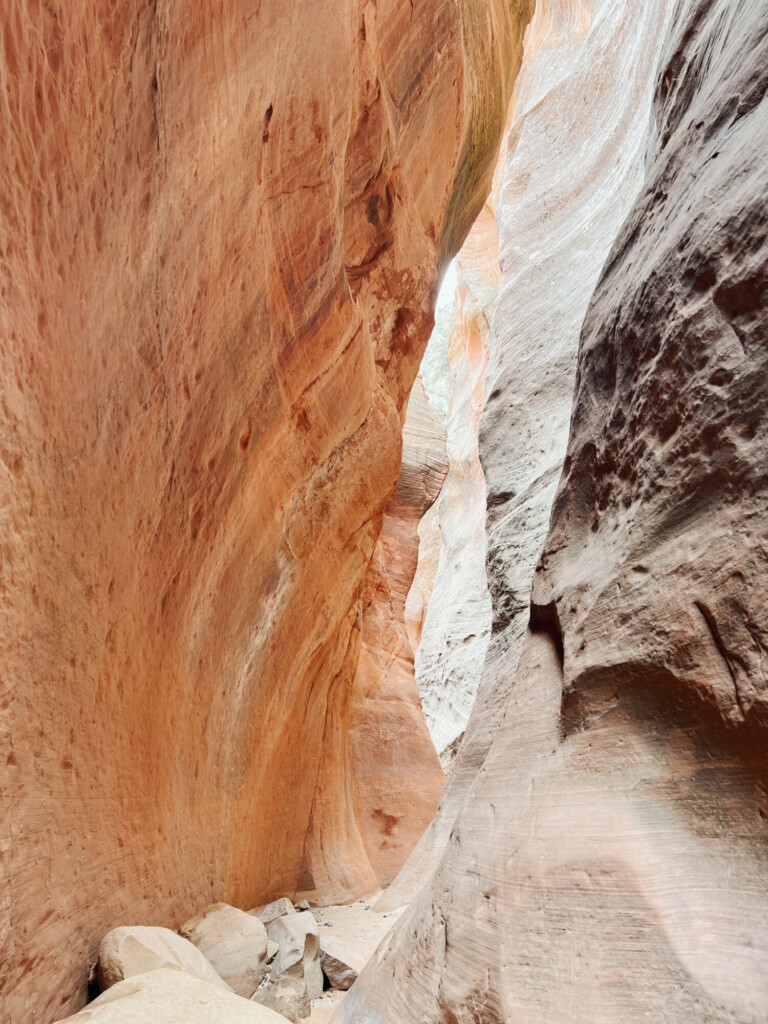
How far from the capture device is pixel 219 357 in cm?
435

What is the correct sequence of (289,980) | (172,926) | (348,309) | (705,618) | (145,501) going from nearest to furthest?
1. (705,618)
2. (145,501)
3. (172,926)
4. (289,980)
5. (348,309)

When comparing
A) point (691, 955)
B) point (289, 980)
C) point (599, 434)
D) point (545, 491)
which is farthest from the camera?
point (545, 491)

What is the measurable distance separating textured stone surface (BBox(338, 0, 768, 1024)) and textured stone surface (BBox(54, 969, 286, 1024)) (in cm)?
59

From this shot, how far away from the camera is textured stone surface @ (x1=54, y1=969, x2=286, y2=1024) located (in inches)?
97.4

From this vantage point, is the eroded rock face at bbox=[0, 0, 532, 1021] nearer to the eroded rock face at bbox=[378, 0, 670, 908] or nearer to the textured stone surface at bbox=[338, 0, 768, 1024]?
the eroded rock face at bbox=[378, 0, 670, 908]

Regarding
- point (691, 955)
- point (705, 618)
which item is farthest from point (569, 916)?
point (705, 618)

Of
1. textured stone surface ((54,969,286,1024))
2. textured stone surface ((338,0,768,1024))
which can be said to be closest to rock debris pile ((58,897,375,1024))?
textured stone surface ((54,969,286,1024))

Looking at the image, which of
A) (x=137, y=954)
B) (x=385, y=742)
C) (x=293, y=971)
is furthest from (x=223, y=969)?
(x=385, y=742)

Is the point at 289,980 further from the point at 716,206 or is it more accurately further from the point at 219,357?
the point at 716,206

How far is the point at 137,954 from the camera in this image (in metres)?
3.18

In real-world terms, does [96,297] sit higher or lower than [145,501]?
higher

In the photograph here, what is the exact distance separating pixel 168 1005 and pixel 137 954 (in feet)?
2.12

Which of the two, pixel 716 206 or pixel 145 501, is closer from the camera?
pixel 716 206

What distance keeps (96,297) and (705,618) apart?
268 centimetres
